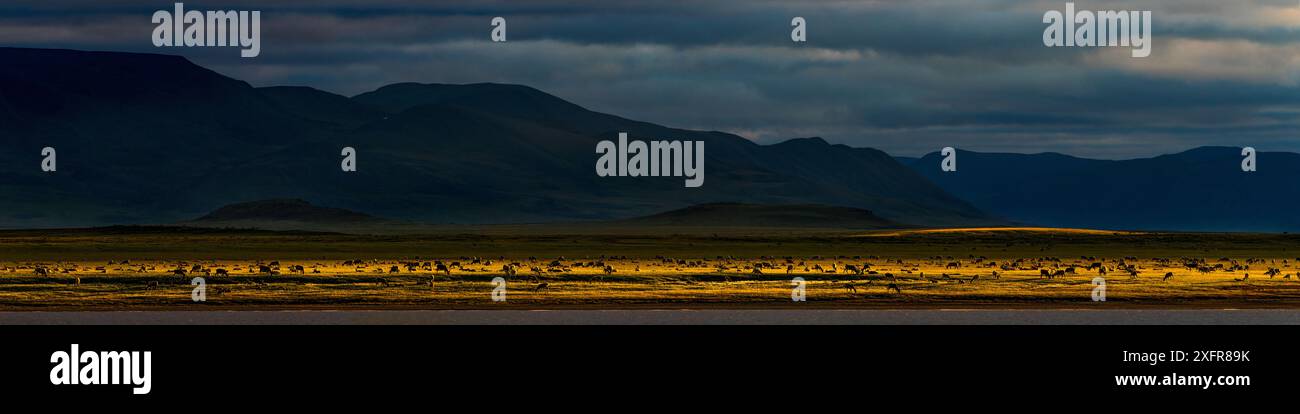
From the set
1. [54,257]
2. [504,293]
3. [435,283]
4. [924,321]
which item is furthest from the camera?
[54,257]

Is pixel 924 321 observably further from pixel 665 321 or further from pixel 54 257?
pixel 54 257

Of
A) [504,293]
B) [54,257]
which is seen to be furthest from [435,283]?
[54,257]

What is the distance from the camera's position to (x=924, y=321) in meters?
32.0
